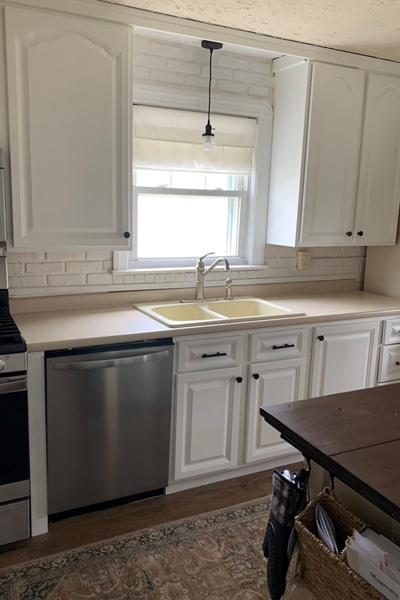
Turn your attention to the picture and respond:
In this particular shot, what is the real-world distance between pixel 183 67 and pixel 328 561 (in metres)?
2.54

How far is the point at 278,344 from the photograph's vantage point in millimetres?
2643

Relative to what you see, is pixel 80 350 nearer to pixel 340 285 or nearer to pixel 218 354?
pixel 218 354

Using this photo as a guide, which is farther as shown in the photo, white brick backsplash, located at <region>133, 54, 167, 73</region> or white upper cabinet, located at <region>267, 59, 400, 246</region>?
white upper cabinet, located at <region>267, 59, 400, 246</region>

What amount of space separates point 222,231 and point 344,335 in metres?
1.01

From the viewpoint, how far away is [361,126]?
3.00 meters

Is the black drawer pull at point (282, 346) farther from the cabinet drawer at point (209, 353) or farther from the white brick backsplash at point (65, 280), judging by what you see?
the white brick backsplash at point (65, 280)

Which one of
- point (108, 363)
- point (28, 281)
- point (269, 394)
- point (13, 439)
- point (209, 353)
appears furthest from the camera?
point (269, 394)

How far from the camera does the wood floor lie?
211 cm

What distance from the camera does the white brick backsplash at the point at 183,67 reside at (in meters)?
2.76

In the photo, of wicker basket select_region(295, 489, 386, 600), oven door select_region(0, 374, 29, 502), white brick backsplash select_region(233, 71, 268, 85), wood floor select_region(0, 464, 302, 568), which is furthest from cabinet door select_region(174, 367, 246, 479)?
white brick backsplash select_region(233, 71, 268, 85)

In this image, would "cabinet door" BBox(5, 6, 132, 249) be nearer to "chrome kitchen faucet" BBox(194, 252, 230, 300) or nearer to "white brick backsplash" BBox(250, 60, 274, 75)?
"chrome kitchen faucet" BBox(194, 252, 230, 300)

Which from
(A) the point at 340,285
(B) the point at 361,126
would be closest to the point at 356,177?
(B) the point at 361,126

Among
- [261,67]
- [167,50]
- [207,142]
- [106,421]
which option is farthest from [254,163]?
[106,421]

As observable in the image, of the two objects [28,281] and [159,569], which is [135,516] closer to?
[159,569]
